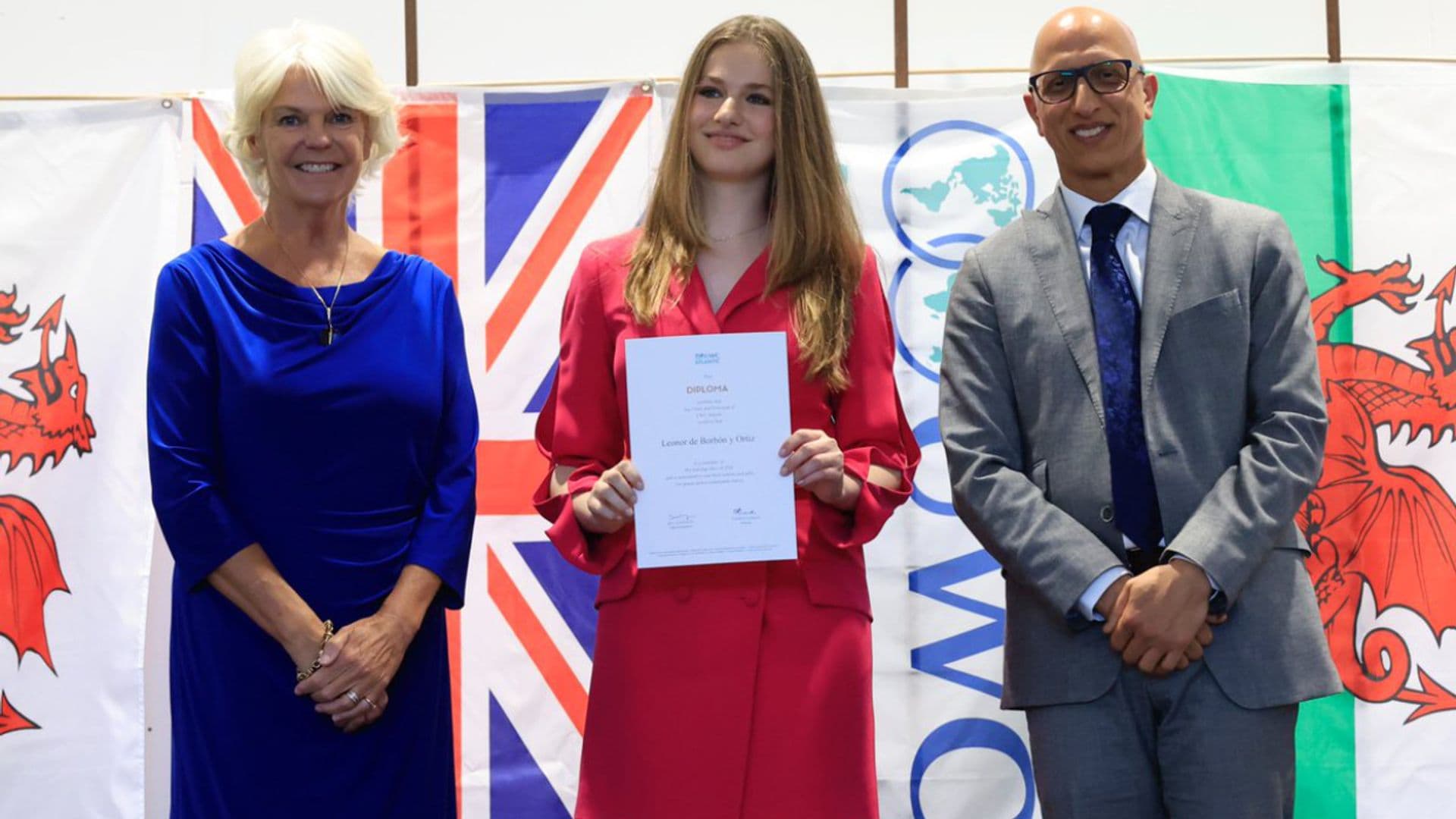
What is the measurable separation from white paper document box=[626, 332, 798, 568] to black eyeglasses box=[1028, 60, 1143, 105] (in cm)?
77

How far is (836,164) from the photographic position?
100.0 inches

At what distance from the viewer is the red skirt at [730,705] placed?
89.2 inches

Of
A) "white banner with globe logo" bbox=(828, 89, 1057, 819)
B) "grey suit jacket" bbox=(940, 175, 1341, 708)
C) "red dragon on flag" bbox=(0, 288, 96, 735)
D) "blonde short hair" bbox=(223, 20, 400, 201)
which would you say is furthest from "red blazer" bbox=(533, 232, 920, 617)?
"red dragon on flag" bbox=(0, 288, 96, 735)

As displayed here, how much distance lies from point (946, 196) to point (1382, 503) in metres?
1.36

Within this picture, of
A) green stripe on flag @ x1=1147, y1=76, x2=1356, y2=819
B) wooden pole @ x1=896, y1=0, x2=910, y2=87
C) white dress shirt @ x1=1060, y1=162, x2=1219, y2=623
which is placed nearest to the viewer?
white dress shirt @ x1=1060, y1=162, x2=1219, y2=623

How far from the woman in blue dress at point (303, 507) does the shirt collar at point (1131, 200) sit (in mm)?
1148

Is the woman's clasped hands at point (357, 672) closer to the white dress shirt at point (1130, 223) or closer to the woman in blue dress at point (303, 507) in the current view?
the woman in blue dress at point (303, 507)

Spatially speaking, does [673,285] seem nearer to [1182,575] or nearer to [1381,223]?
[1182,575]

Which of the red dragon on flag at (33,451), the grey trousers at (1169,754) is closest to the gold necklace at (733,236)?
the grey trousers at (1169,754)

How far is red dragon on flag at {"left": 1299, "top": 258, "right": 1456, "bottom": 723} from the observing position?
148 inches

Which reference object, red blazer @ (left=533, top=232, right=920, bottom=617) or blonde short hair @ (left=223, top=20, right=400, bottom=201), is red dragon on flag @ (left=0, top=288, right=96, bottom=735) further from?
red blazer @ (left=533, top=232, right=920, bottom=617)

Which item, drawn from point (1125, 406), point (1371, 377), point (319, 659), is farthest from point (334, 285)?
point (1371, 377)

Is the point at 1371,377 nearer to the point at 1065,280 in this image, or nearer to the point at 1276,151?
the point at 1276,151

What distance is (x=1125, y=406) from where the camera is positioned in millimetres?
2463
